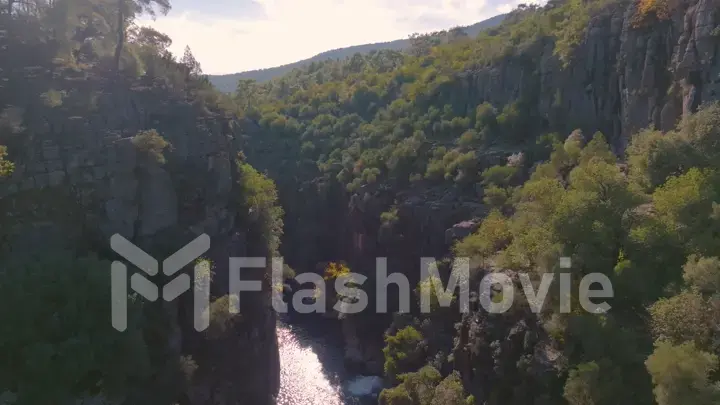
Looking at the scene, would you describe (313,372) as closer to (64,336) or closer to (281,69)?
(64,336)

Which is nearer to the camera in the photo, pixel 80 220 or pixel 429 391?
pixel 80 220

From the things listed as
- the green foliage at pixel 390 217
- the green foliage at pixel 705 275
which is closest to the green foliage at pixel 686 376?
the green foliage at pixel 705 275

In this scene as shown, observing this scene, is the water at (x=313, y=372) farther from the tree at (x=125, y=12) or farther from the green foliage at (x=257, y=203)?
the tree at (x=125, y=12)

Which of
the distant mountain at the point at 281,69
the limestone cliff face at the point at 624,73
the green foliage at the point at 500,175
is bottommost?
the green foliage at the point at 500,175

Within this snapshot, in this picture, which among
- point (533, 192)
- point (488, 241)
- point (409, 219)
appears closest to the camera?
point (533, 192)

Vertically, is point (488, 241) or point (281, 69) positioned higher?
point (281, 69)

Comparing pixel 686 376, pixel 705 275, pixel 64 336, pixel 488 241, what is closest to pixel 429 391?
pixel 488 241
